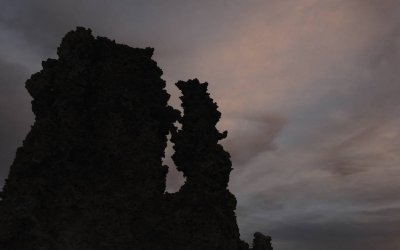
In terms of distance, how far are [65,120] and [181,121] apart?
9.94 metres

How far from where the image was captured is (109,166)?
36.0 metres

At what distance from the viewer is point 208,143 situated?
38.5 metres

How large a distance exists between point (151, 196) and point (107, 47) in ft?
40.7

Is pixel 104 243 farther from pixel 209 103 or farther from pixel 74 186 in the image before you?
pixel 209 103

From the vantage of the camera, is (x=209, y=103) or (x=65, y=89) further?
(x=209, y=103)

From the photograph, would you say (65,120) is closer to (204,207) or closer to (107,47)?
(107,47)

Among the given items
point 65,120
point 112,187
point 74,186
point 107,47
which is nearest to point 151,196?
point 112,187

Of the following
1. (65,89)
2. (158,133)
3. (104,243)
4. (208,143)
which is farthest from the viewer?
(158,133)

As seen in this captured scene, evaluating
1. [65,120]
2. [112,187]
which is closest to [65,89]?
[65,120]

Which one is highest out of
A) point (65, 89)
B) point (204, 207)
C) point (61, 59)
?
point (61, 59)

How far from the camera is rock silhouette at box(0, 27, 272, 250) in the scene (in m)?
33.0

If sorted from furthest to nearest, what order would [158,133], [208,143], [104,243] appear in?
[158,133] < [208,143] < [104,243]

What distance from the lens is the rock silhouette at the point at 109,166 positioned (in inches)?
1300

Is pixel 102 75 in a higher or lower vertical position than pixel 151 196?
higher
